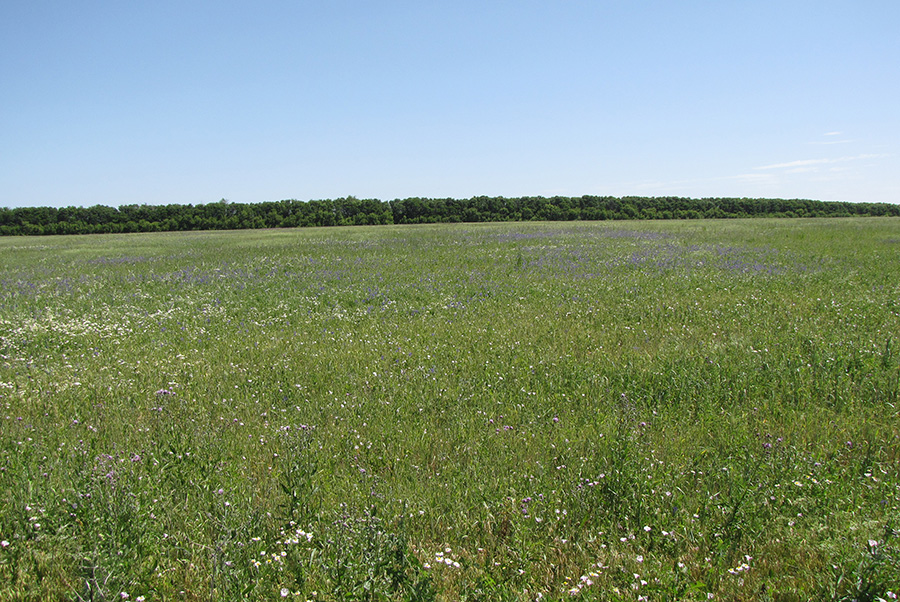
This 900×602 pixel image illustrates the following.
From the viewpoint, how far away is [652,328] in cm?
878

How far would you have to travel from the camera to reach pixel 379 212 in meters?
70.1

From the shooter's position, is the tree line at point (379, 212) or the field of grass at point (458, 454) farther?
the tree line at point (379, 212)

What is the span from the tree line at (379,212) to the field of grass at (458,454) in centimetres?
6004

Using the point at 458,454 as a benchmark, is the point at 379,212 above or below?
above

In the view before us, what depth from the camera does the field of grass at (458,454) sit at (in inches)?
114

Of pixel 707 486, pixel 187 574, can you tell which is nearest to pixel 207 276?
pixel 187 574

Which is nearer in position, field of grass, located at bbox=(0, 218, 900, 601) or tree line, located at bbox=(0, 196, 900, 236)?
field of grass, located at bbox=(0, 218, 900, 601)

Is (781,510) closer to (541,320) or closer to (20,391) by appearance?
(541,320)

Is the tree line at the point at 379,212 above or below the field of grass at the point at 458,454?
above

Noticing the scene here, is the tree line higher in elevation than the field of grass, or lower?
higher

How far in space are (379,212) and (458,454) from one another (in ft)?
223

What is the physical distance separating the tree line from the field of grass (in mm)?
60037

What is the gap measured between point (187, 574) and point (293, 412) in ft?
8.26

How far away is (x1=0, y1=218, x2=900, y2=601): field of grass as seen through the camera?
291cm
